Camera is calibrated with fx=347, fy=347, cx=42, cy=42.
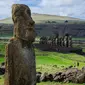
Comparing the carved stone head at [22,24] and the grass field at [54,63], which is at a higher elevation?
the carved stone head at [22,24]

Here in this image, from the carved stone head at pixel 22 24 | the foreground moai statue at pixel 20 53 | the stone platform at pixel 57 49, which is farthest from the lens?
the stone platform at pixel 57 49

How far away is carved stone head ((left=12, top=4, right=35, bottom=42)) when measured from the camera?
15367mm

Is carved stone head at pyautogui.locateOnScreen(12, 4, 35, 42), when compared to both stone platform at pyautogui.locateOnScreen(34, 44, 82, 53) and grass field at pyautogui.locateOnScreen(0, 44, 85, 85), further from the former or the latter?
stone platform at pyautogui.locateOnScreen(34, 44, 82, 53)

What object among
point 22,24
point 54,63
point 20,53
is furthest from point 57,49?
point 20,53

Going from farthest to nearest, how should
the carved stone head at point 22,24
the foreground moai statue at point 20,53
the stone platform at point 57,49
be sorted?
the stone platform at point 57,49
the carved stone head at point 22,24
the foreground moai statue at point 20,53

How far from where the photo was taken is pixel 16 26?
50.8 ft

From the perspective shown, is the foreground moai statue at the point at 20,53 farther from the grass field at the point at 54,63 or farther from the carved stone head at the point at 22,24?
the grass field at the point at 54,63

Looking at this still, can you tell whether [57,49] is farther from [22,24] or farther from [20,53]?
[20,53]

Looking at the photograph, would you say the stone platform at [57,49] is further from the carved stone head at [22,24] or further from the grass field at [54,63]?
the carved stone head at [22,24]

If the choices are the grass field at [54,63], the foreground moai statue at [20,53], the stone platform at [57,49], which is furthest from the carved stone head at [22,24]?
the stone platform at [57,49]

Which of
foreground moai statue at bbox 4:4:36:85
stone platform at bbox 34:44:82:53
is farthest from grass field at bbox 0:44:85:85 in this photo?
foreground moai statue at bbox 4:4:36:85

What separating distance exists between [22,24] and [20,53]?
4.26 ft

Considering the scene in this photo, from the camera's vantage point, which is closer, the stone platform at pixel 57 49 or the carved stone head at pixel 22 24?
the carved stone head at pixel 22 24

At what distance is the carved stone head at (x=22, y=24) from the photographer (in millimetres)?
15367
